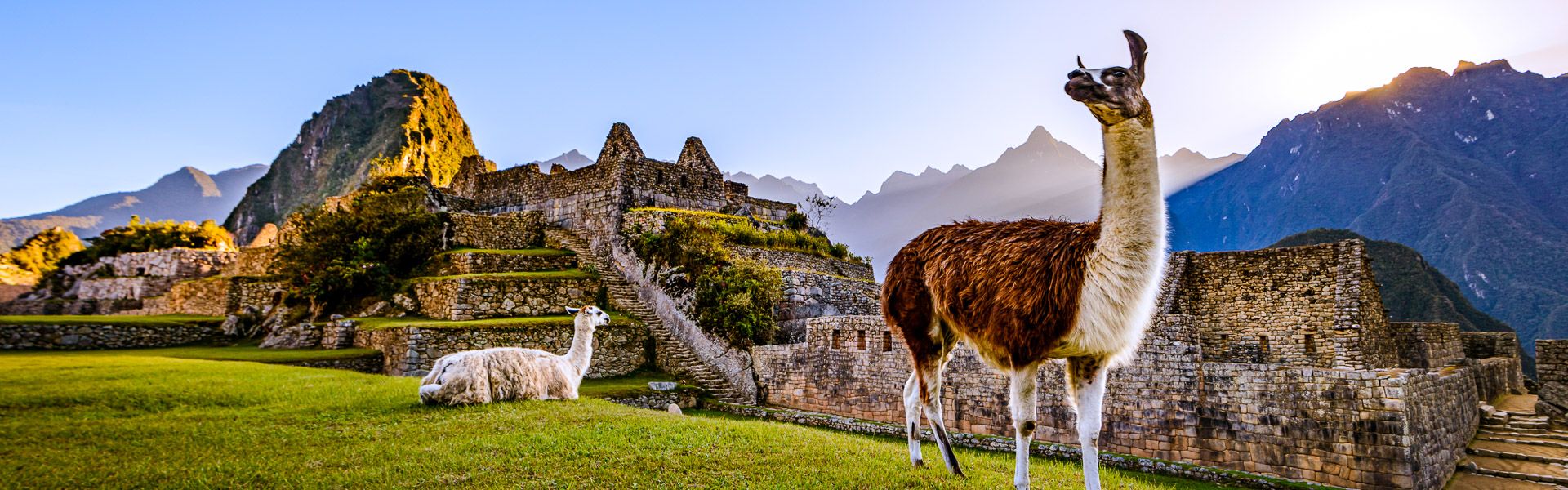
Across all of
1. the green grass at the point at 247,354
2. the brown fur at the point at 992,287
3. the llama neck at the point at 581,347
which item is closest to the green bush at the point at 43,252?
the green grass at the point at 247,354

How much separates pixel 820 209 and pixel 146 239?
109 ft

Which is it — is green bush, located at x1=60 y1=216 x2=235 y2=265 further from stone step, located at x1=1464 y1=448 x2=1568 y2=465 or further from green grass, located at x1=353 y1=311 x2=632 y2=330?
stone step, located at x1=1464 y1=448 x2=1568 y2=465

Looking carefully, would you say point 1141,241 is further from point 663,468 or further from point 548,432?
point 548,432

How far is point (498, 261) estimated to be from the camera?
68.5ft

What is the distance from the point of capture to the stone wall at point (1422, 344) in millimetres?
16875

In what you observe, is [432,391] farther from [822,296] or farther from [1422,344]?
[1422,344]

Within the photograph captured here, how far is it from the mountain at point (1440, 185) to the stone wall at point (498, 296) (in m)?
23.6

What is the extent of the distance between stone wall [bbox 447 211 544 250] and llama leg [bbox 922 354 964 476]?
2102 centimetres

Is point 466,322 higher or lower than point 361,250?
lower

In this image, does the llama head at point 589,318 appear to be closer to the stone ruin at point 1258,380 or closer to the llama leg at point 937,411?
the stone ruin at point 1258,380

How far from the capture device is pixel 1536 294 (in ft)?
88.1

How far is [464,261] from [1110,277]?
2008 cm

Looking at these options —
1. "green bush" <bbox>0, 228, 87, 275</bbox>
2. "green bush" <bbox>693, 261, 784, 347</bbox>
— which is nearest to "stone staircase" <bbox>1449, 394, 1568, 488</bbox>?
"green bush" <bbox>693, 261, 784, 347</bbox>

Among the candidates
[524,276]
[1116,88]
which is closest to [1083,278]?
[1116,88]
